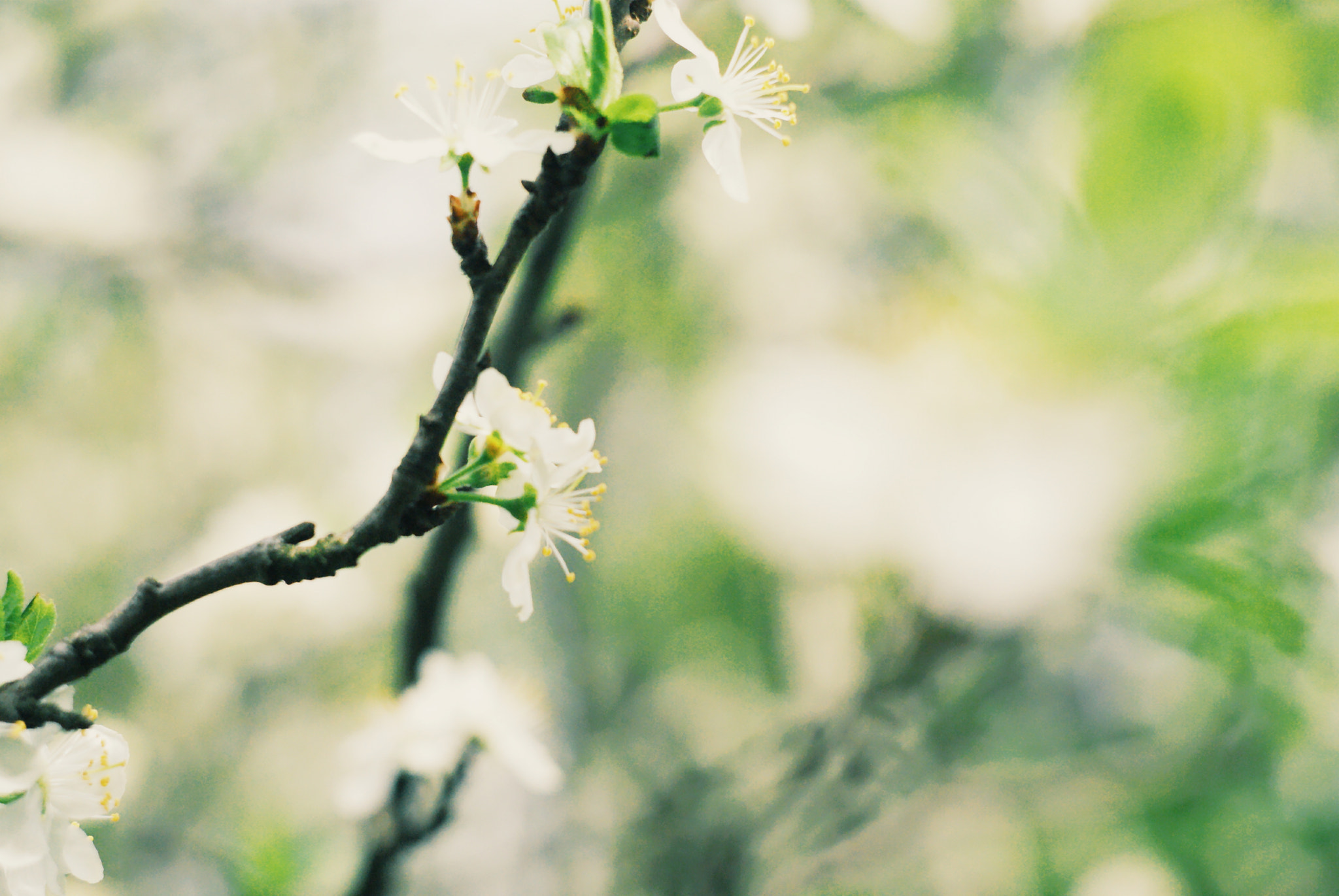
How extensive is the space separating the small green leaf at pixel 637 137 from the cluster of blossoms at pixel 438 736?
589 millimetres

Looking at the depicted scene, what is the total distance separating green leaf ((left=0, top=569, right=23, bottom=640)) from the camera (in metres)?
0.25

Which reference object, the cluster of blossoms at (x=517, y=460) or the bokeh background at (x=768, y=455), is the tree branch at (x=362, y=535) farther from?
the bokeh background at (x=768, y=455)

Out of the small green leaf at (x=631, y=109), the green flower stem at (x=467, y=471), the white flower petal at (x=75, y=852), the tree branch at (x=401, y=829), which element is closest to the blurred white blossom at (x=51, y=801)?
the white flower petal at (x=75, y=852)

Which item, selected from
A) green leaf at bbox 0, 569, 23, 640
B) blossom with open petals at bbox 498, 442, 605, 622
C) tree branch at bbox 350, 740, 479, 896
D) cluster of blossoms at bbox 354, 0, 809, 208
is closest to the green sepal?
cluster of blossoms at bbox 354, 0, 809, 208

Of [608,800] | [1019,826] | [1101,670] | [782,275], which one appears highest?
[782,275]

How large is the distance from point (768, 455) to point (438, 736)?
718mm

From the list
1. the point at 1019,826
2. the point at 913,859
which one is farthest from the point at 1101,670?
the point at 913,859

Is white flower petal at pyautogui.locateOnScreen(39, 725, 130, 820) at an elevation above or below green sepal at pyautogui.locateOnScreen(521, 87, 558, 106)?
below

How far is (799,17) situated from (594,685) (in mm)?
1201

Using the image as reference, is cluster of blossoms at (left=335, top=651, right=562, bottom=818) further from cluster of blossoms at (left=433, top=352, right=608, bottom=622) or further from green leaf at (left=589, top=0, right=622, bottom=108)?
green leaf at (left=589, top=0, right=622, bottom=108)

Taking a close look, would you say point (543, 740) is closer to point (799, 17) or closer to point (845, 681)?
point (845, 681)

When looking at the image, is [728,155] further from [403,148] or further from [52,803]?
[52,803]

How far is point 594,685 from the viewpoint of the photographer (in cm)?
149

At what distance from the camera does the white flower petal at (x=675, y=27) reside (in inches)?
10.3
